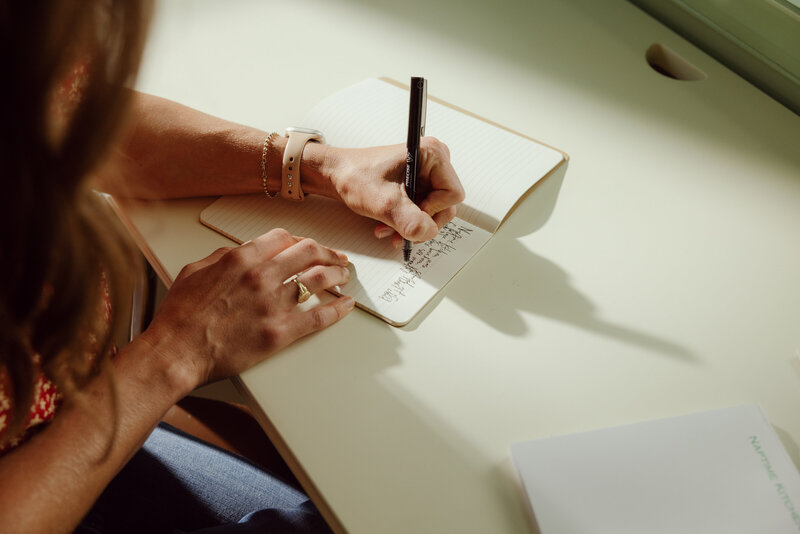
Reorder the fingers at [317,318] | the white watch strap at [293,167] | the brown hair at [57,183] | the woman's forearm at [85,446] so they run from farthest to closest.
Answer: the white watch strap at [293,167] → the fingers at [317,318] → the woman's forearm at [85,446] → the brown hair at [57,183]

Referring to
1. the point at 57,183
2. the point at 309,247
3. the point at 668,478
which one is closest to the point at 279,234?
the point at 309,247

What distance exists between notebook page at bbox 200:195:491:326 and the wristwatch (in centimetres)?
2

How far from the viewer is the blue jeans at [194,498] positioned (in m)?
Answer: 0.71

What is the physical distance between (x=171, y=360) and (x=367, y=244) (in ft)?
0.87

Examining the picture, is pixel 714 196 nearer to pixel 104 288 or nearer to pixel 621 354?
pixel 621 354

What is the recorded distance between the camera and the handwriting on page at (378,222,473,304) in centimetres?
67

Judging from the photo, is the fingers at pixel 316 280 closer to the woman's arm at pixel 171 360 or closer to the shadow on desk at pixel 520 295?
the woman's arm at pixel 171 360

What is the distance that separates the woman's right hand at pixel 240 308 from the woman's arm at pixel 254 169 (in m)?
0.10

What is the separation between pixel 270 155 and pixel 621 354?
50 centimetres

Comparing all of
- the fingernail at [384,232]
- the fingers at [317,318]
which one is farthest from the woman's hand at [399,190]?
the fingers at [317,318]

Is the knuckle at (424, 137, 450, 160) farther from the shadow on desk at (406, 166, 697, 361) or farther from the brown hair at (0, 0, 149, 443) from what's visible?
the brown hair at (0, 0, 149, 443)

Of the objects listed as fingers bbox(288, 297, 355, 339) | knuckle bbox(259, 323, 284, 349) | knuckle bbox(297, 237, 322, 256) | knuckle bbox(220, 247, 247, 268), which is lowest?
knuckle bbox(259, 323, 284, 349)

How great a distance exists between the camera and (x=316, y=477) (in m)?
0.54

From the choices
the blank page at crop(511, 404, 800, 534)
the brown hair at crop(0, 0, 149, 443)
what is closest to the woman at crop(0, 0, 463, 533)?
the brown hair at crop(0, 0, 149, 443)
